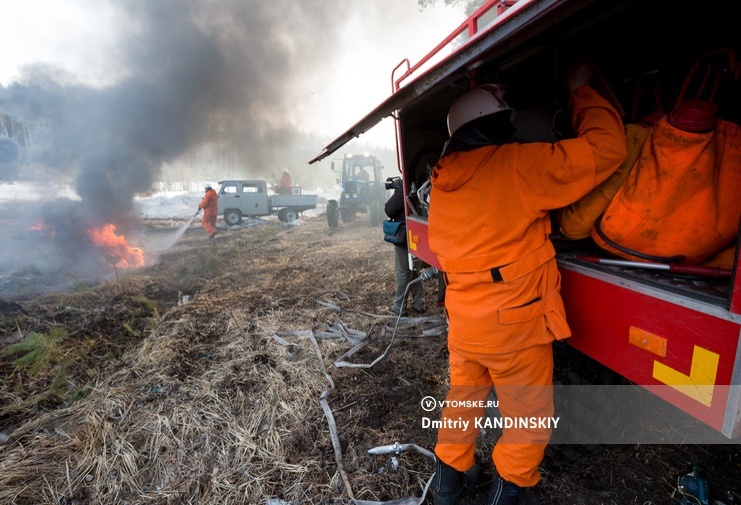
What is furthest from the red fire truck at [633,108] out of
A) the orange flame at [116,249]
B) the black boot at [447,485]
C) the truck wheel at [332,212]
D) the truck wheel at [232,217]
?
the truck wheel at [232,217]

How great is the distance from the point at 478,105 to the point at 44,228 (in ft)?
41.5

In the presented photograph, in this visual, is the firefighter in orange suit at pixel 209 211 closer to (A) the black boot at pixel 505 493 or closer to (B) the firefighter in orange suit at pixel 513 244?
(B) the firefighter in orange suit at pixel 513 244

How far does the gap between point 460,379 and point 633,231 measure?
1048 mm

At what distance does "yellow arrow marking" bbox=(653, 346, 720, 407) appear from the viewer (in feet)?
3.48

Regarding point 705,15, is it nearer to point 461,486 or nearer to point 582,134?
point 582,134

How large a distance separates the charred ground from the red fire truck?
0.95m

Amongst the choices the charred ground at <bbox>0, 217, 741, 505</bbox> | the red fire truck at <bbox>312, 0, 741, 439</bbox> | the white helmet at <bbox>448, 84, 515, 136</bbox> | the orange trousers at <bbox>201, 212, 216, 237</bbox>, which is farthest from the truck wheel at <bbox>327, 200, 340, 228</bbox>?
the white helmet at <bbox>448, 84, 515, 136</bbox>

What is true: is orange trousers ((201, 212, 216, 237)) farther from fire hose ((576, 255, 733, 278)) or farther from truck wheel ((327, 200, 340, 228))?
fire hose ((576, 255, 733, 278))

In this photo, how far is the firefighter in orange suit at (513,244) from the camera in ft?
4.68

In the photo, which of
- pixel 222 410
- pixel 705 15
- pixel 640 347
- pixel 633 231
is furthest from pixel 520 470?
pixel 705 15

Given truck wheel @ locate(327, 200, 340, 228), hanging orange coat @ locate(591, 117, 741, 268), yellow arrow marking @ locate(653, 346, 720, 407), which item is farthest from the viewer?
truck wheel @ locate(327, 200, 340, 228)

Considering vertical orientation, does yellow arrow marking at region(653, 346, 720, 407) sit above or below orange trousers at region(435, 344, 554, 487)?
above

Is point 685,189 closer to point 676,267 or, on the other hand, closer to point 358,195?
point 676,267

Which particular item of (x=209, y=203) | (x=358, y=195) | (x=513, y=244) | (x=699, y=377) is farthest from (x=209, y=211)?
(x=699, y=377)
